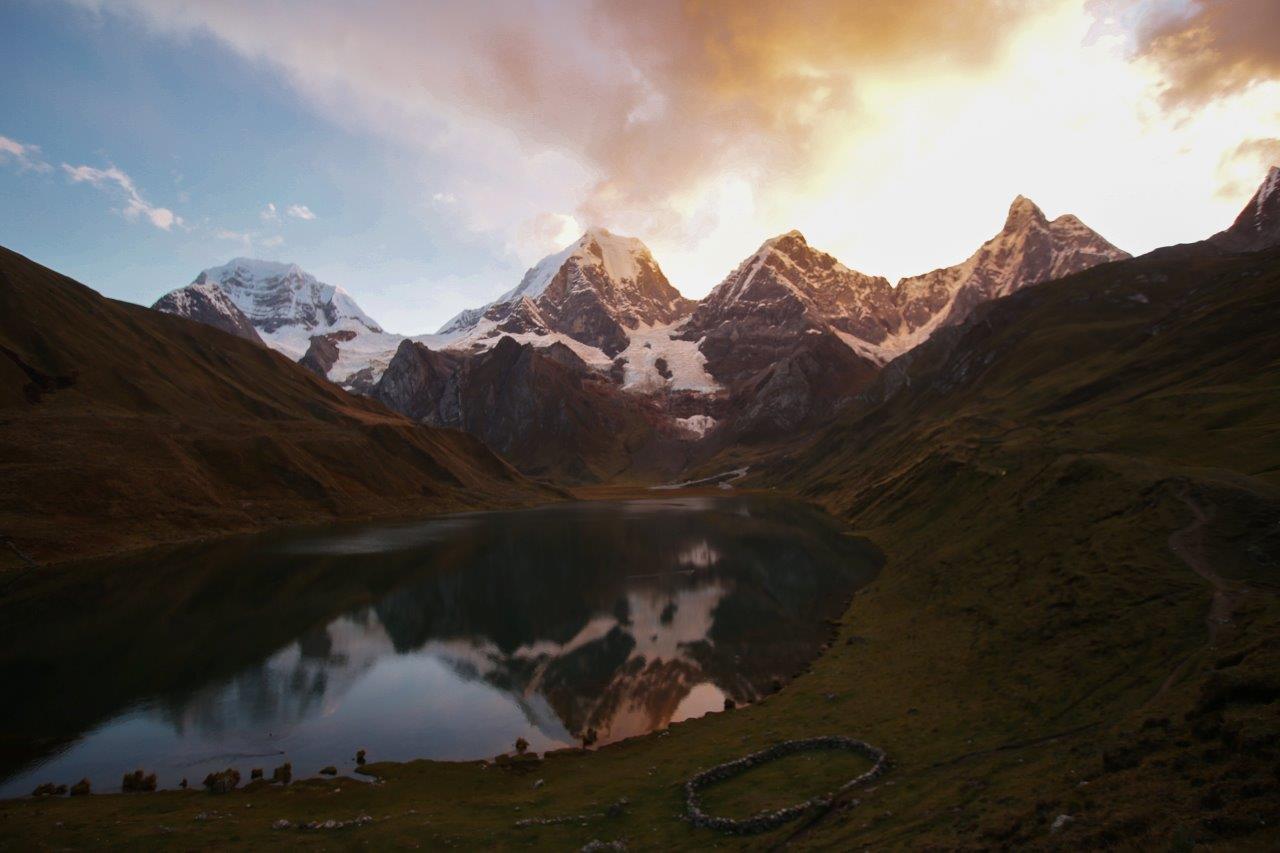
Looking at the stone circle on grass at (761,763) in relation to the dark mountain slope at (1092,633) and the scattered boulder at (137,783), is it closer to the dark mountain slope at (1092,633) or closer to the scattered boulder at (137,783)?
the dark mountain slope at (1092,633)

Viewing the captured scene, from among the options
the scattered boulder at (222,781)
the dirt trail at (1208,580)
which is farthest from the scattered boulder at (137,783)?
the dirt trail at (1208,580)

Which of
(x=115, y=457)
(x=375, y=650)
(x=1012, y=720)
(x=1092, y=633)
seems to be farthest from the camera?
(x=115, y=457)

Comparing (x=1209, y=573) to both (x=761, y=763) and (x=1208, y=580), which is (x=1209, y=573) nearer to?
(x=1208, y=580)

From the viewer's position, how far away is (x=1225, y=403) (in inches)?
3351

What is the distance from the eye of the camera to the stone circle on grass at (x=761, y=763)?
27.5m

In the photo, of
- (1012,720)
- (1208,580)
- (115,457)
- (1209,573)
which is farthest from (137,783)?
(115,457)

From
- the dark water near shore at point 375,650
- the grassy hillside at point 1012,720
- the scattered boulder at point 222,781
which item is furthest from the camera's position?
the dark water near shore at point 375,650

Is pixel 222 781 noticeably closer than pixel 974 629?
Yes

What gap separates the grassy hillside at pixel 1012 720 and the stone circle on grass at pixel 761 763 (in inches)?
38.3

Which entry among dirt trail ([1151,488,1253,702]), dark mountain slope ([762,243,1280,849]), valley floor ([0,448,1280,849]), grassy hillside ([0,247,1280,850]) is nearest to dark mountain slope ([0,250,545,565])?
valley floor ([0,448,1280,849])

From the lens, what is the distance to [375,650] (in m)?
67.6

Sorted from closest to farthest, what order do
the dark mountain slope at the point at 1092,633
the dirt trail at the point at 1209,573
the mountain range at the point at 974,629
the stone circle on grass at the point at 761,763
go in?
the dark mountain slope at the point at 1092,633
the mountain range at the point at 974,629
the stone circle on grass at the point at 761,763
the dirt trail at the point at 1209,573

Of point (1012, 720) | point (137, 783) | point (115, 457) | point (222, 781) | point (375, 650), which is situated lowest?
point (1012, 720)

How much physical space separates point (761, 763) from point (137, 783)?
1402 inches
